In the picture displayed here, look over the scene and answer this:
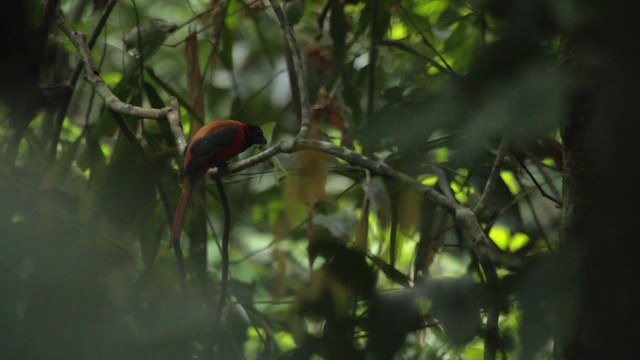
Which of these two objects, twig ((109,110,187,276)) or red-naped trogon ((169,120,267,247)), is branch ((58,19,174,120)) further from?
red-naped trogon ((169,120,267,247))

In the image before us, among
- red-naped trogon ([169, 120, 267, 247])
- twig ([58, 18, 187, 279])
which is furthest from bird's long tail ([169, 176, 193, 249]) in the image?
twig ([58, 18, 187, 279])

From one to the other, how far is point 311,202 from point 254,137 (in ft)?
1.96

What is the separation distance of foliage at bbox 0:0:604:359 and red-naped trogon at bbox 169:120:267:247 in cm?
7

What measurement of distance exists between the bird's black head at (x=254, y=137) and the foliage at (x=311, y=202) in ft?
0.20

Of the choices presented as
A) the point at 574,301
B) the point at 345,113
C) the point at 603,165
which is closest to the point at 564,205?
the point at 574,301

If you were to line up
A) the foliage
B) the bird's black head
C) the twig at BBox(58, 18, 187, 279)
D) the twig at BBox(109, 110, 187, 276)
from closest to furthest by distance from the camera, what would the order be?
the foliage, the twig at BBox(58, 18, 187, 279), the twig at BBox(109, 110, 187, 276), the bird's black head

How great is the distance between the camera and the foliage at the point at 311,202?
77cm

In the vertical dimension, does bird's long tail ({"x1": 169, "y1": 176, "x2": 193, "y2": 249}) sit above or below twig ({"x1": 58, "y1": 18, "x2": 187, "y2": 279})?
below

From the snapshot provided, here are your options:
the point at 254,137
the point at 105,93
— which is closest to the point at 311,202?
the point at 254,137

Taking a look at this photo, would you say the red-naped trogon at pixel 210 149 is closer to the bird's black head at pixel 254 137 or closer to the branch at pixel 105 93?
the bird's black head at pixel 254 137

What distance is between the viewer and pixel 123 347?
1.39 meters

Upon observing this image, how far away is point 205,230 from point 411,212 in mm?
870

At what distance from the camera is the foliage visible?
0.77m

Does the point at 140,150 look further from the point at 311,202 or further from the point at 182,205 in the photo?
the point at 311,202
